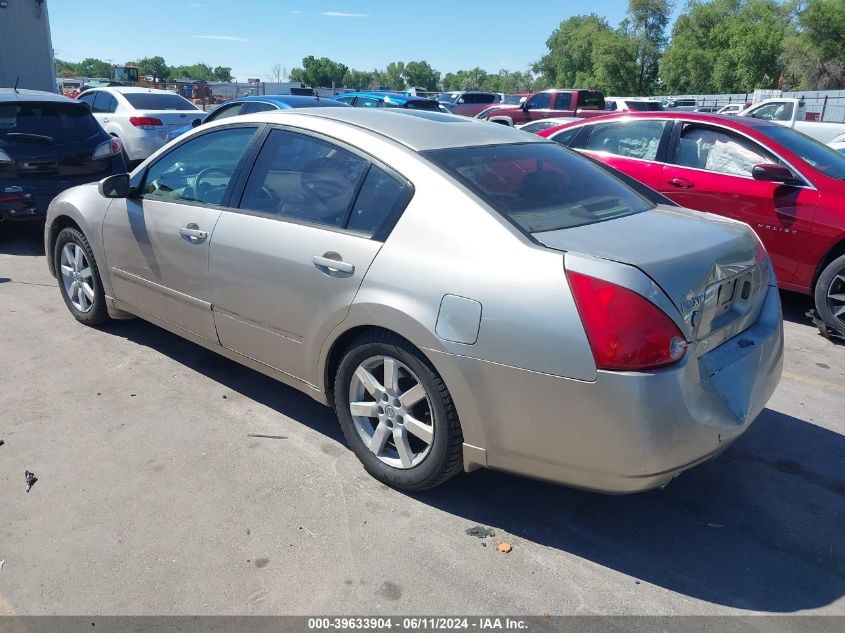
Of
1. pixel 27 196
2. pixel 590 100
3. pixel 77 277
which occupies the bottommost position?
pixel 77 277

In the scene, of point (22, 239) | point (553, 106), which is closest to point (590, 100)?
point (553, 106)

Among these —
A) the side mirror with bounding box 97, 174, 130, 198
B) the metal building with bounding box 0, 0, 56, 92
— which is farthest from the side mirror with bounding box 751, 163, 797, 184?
the metal building with bounding box 0, 0, 56, 92

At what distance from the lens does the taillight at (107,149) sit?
26.0 ft

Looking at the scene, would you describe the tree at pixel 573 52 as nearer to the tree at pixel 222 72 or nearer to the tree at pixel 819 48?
the tree at pixel 819 48

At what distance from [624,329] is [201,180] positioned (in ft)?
9.08

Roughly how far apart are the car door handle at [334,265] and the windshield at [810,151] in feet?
14.5

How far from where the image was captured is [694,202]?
6254 mm

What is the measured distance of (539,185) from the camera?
3.36m

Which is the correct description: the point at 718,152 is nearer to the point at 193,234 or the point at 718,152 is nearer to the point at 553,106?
the point at 193,234

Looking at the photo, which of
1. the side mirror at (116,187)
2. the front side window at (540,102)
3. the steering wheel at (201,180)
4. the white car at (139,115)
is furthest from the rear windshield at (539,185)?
the front side window at (540,102)

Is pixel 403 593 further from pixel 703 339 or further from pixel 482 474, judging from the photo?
pixel 703 339

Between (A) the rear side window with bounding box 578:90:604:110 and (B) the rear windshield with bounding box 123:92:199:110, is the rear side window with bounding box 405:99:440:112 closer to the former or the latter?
(B) the rear windshield with bounding box 123:92:199:110

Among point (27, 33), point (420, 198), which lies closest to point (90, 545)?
point (420, 198)

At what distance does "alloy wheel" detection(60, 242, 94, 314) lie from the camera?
5.11 m
